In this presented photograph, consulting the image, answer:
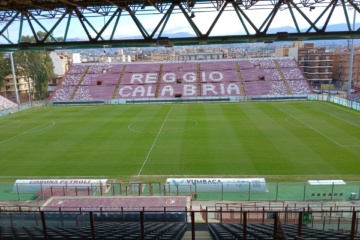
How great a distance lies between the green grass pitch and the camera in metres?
18.1

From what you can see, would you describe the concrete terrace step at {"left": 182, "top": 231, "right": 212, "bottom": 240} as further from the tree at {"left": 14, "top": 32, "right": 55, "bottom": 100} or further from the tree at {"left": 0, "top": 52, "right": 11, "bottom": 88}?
the tree at {"left": 0, "top": 52, "right": 11, "bottom": 88}

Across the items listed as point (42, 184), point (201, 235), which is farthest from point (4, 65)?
point (201, 235)

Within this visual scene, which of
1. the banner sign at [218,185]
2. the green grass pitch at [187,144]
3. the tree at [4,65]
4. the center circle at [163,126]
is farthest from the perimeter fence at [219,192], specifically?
the tree at [4,65]

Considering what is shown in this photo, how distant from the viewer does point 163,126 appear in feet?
95.7

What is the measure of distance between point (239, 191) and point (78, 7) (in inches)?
424

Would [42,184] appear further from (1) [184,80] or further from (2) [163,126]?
(1) [184,80]

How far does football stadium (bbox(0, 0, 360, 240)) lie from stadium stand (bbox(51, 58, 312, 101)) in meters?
0.91

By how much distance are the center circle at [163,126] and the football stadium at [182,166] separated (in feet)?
0.58

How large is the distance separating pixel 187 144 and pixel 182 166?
4501 millimetres

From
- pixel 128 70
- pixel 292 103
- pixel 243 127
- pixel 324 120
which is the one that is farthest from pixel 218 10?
pixel 128 70

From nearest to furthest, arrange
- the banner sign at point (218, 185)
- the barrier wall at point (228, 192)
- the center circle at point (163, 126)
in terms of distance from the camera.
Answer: the barrier wall at point (228, 192) → the banner sign at point (218, 185) → the center circle at point (163, 126)

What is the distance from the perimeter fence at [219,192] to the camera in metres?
14.3

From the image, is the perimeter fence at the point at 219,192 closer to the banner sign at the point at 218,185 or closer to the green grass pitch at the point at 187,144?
the banner sign at the point at 218,185

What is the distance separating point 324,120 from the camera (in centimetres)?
3009
